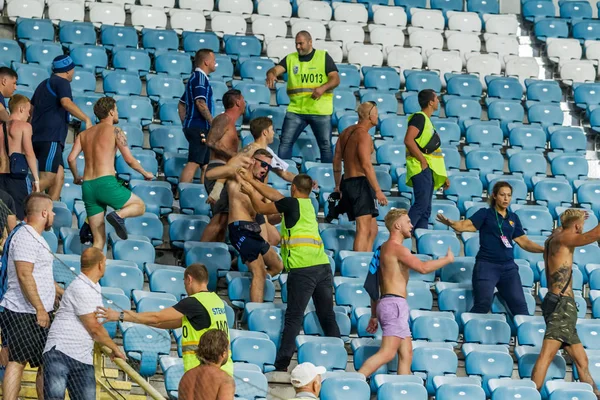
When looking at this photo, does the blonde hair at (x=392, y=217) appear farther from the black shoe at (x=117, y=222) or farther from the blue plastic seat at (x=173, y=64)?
the blue plastic seat at (x=173, y=64)

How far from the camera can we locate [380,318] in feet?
32.4

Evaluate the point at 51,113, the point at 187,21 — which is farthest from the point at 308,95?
the point at 187,21

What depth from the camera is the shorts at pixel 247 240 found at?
1041 cm

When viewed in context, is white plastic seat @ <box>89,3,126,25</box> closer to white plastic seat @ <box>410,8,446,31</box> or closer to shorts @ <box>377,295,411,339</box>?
white plastic seat @ <box>410,8,446,31</box>

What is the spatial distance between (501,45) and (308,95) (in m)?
4.24

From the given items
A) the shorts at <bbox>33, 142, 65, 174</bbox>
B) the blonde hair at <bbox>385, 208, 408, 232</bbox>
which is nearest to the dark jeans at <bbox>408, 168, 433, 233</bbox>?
the blonde hair at <bbox>385, 208, 408, 232</bbox>

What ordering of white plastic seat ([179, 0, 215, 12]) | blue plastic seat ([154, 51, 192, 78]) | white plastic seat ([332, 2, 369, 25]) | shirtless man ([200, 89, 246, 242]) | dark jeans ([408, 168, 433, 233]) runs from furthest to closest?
1. white plastic seat ([332, 2, 369, 25])
2. white plastic seat ([179, 0, 215, 12])
3. blue plastic seat ([154, 51, 192, 78])
4. dark jeans ([408, 168, 433, 233])
5. shirtless man ([200, 89, 246, 242])

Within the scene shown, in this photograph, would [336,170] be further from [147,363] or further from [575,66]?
[575,66]

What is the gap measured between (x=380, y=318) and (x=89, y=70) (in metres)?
5.36

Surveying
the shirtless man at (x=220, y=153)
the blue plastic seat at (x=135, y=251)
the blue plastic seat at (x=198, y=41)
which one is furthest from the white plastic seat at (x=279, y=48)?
the blue plastic seat at (x=135, y=251)

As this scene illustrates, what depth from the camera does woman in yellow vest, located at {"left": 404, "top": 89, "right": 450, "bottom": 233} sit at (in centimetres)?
1210

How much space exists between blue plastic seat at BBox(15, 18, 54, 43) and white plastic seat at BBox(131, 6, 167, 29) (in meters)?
1.18

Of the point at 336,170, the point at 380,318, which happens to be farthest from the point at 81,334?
the point at 336,170

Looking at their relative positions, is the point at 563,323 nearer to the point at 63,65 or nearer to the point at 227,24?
the point at 63,65
